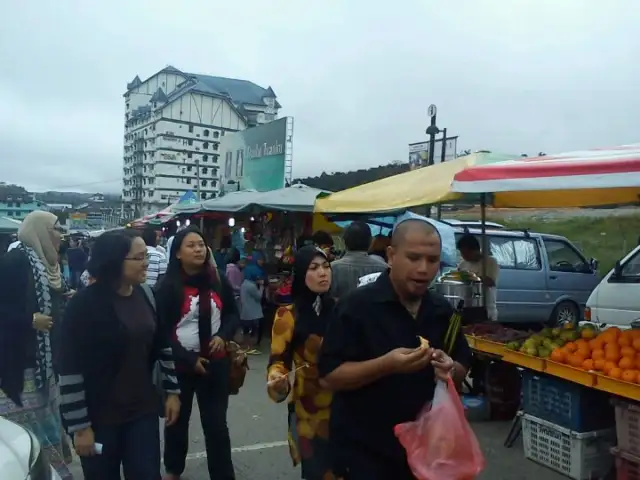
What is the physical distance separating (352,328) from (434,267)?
1.22 feet

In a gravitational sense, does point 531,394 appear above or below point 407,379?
below

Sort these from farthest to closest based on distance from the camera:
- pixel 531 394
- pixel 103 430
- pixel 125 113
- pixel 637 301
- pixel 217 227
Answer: pixel 125 113, pixel 217 227, pixel 637 301, pixel 531 394, pixel 103 430

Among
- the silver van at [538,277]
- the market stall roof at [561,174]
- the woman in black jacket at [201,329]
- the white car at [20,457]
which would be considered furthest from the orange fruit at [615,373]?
the silver van at [538,277]

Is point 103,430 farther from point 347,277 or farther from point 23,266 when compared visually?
point 347,277

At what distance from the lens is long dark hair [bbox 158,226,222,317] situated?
3.76m

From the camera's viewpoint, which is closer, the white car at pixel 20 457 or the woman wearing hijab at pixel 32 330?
the white car at pixel 20 457

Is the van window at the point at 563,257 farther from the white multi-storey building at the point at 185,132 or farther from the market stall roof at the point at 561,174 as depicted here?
the white multi-storey building at the point at 185,132

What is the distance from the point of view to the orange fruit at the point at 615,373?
12.5 ft

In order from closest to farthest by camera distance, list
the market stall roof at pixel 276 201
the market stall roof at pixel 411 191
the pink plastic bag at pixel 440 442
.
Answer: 1. the pink plastic bag at pixel 440 442
2. the market stall roof at pixel 411 191
3. the market stall roof at pixel 276 201

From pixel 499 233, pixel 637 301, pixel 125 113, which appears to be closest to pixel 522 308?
pixel 499 233

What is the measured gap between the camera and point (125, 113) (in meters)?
110

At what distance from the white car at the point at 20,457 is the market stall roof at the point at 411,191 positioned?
3.46 meters

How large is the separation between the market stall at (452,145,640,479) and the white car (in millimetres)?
3240

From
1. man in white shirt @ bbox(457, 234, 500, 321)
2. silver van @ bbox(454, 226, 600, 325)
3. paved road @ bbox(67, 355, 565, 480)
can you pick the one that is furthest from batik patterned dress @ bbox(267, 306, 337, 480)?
silver van @ bbox(454, 226, 600, 325)
